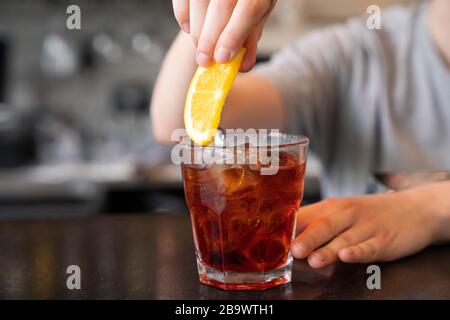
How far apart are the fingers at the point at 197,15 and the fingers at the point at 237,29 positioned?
0.05 m

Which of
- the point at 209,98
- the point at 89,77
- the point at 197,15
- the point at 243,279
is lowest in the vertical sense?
the point at 243,279

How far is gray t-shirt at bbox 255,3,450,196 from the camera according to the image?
1.54 metres

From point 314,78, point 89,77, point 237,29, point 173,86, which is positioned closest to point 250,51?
point 237,29

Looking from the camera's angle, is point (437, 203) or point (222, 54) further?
point (437, 203)

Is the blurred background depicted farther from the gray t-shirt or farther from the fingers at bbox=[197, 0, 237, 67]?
the fingers at bbox=[197, 0, 237, 67]

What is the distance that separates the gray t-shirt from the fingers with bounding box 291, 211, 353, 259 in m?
0.75

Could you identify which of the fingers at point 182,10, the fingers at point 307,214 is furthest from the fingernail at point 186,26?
the fingers at point 307,214

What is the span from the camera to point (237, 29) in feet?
2.27

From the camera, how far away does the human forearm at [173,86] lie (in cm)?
121

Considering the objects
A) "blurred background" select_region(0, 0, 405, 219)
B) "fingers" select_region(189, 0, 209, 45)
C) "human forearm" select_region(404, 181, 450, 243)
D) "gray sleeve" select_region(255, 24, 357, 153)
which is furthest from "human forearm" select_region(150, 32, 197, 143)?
"blurred background" select_region(0, 0, 405, 219)

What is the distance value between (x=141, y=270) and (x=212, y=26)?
287 mm

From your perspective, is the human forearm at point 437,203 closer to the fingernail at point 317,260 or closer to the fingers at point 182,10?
the fingernail at point 317,260

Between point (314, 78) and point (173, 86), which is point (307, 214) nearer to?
point (173, 86)

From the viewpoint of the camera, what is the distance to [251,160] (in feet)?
2.18
